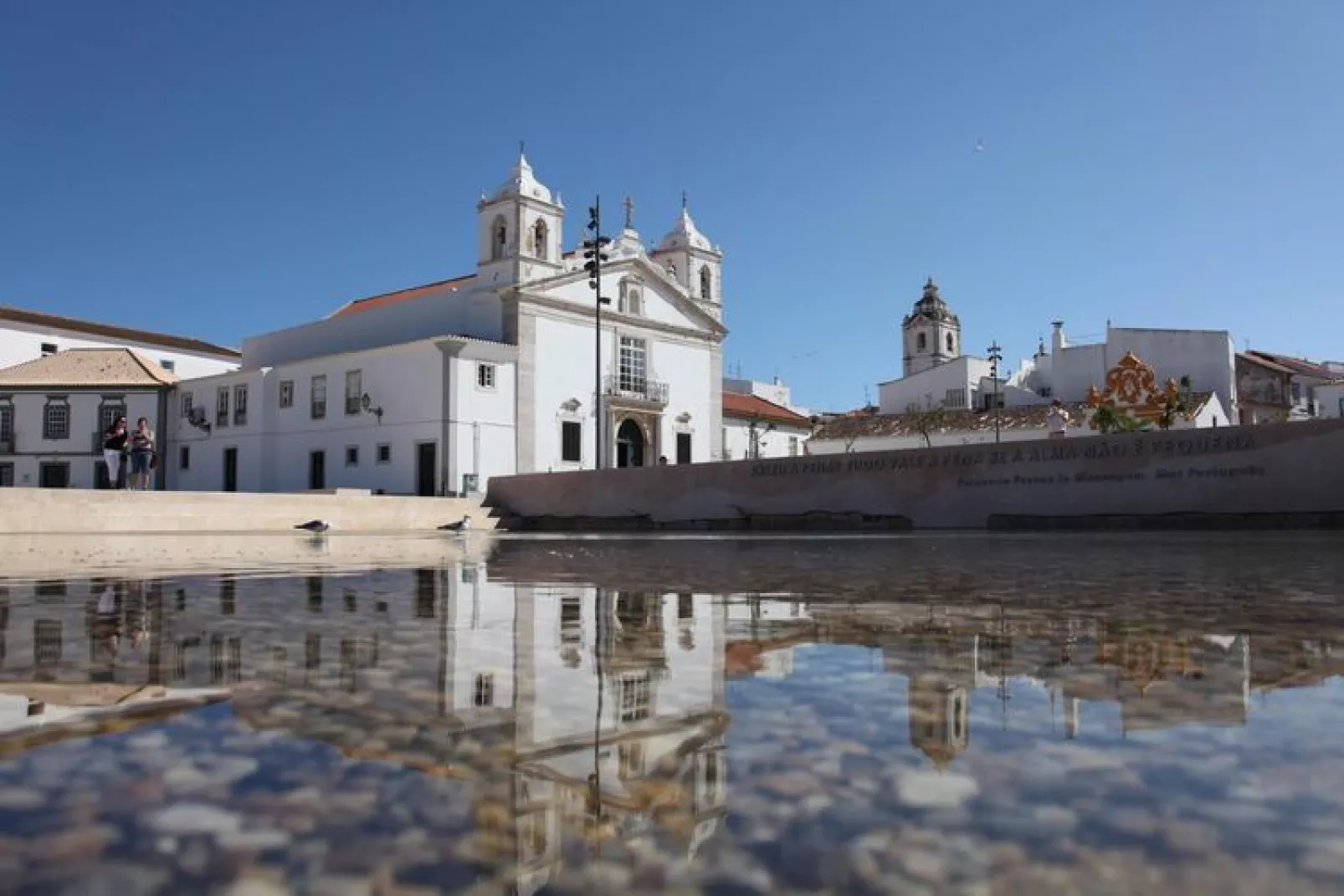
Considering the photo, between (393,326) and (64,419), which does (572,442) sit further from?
(64,419)

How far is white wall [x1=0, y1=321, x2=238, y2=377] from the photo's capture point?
44.6 meters

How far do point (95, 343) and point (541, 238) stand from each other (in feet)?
83.9

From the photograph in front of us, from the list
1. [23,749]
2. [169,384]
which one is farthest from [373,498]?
[169,384]

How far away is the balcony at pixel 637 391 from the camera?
36750 millimetres

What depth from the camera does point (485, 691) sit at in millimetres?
2025

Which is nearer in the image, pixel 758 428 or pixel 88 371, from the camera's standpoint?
pixel 88 371

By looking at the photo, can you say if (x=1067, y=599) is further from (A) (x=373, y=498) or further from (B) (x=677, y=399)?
(B) (x=677, y=399)

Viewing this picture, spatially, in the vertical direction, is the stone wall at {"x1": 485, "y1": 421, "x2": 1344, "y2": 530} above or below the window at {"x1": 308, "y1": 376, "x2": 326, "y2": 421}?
below

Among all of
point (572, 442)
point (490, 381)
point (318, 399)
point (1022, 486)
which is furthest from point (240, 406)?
point (1022, 486)

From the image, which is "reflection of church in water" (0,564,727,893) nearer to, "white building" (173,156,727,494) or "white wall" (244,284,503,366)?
"white building" (173,156,727,494)

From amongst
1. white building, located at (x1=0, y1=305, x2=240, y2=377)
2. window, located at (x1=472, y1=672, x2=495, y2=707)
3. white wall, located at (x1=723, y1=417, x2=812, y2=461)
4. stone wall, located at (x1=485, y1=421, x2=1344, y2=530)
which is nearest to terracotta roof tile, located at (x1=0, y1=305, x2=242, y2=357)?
white building, located at (x1=0, y1=305, x2=240, y2=377)

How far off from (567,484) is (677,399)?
19223 millimetres

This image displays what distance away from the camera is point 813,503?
49.3ft

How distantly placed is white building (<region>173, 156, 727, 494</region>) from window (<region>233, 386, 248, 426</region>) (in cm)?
19
